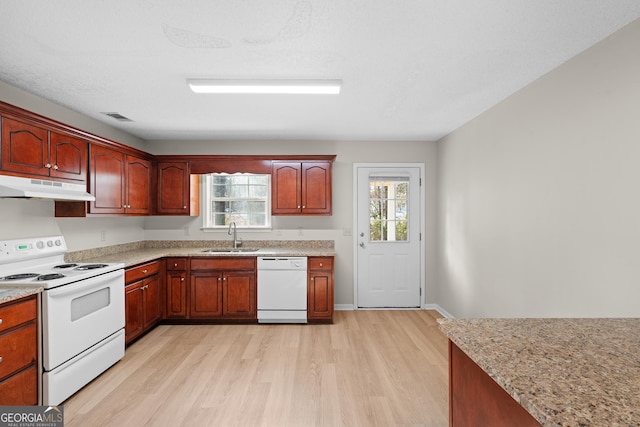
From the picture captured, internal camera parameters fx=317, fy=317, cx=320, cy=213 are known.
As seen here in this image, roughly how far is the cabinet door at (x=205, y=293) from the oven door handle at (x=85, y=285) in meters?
1.01

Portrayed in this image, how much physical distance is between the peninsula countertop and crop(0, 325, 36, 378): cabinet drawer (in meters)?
2.51

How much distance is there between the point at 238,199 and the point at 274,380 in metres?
2.69

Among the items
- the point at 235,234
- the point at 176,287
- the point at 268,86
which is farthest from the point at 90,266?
the point at 268,86

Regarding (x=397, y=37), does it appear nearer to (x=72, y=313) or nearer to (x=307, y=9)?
(x=307, y=9)

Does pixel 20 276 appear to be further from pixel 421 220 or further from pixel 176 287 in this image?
pixel 421 220

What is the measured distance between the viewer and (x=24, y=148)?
2.35 metres

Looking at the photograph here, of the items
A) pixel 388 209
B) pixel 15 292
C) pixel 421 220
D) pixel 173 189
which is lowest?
pixel 15 292

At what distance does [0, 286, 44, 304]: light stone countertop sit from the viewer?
75.4 inches

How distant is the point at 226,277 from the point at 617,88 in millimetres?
3832

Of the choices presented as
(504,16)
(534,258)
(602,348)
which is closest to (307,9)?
(504,16)

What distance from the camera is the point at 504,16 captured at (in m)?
1.67

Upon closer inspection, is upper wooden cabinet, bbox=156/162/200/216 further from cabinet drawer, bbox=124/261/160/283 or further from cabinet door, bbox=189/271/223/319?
cabinet door, bbox=189/271/223/319

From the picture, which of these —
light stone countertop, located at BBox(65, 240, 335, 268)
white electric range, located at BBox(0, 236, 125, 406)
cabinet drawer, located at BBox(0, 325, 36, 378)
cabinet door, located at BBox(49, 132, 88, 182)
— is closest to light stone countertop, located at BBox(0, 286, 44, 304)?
white electric range, located at BBox(0, 236, 125, 406)

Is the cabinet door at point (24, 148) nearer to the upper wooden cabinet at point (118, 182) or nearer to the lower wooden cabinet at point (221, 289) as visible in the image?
the upper wooden cabinet at point (118, 182)
